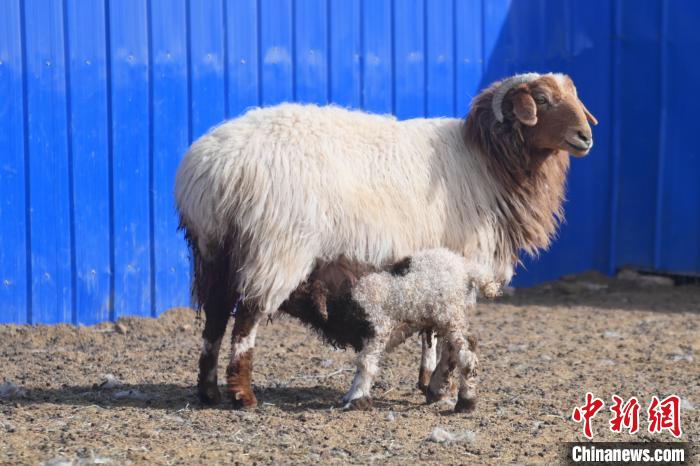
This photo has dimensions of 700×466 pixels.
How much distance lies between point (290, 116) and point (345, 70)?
3.09 meters

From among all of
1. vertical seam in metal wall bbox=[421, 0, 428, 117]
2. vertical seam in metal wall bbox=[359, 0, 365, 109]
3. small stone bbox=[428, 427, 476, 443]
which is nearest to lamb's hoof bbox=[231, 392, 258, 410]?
small stone bbox=[428, 427, 476, 443]

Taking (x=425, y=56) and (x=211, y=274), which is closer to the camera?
(x=211, y=274)

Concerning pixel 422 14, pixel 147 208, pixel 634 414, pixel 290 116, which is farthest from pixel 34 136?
pixel 634 414

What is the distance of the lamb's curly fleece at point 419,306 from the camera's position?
5.34m

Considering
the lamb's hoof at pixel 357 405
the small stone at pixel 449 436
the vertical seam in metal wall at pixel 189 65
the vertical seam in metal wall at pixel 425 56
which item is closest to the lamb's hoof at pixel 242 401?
the lamb's hoof at pixel 357 405

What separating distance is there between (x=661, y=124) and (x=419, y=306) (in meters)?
5.14

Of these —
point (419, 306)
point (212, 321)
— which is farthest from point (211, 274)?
point (419, 306)

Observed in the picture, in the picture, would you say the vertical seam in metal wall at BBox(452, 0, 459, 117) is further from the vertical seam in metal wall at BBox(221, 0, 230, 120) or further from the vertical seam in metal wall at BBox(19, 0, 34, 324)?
the vertical seam in metal wall at BBox(19, 0, 34, 324)

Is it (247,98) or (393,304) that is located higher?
(247,98)

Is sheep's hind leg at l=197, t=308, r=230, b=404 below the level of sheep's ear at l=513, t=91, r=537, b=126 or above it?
below

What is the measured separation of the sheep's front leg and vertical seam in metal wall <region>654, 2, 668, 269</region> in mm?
5078

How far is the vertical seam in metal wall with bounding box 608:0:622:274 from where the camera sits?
984cm

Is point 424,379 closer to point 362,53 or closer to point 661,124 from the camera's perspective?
point 362,53

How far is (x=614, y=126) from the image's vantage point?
9.88 m
